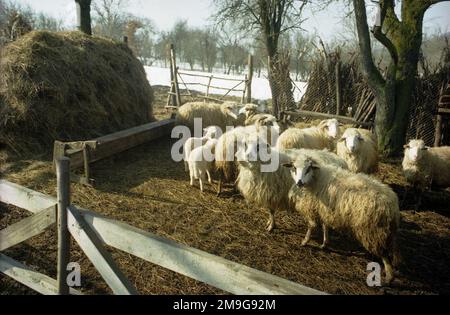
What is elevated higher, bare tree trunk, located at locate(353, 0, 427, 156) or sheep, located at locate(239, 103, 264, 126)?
bare tree trunk, located at locate(353, 0, 427, 156)

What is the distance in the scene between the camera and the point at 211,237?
4.56 meters

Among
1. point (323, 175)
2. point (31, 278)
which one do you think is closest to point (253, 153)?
point (323, 175)

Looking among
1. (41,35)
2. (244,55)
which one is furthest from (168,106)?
(244,55)

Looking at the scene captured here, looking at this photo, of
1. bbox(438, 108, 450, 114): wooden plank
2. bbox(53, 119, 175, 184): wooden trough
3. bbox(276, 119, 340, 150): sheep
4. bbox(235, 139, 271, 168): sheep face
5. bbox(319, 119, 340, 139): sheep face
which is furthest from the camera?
bbox(438, 108, 450, 114): wooden plank

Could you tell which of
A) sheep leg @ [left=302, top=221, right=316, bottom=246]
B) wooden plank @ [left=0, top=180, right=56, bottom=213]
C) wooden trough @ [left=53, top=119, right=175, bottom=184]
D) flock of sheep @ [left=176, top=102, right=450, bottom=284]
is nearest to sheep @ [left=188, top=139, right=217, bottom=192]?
flock of sheep @ [left=176, top=102, right=450, bottom=284]

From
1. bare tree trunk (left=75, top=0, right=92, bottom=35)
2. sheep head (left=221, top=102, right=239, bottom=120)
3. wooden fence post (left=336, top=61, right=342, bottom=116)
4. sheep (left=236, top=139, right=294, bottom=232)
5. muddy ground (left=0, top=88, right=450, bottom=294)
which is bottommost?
muddy ground (left=0, top=88, right=450, bottom=294)

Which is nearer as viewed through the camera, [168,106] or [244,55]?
[168,106]

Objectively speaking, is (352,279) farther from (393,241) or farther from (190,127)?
(190,127)

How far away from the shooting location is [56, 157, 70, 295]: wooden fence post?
243cm

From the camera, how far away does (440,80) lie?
28.9 ft

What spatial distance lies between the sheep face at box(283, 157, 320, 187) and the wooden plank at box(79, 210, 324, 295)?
2.42 meters

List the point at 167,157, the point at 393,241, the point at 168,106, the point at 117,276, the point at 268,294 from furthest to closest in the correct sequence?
the point at 168,106 → the point at 167,157 → the point at 393,241 → the point at 117,276 → the point at 268,294

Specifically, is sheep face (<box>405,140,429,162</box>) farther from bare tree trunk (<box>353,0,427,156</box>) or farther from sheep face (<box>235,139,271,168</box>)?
sheep face (<box>235,139,271,168</box>)
